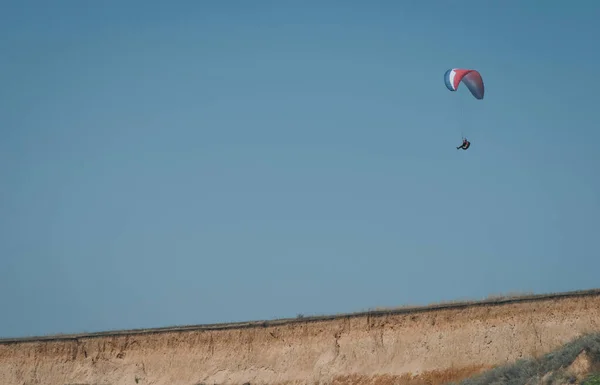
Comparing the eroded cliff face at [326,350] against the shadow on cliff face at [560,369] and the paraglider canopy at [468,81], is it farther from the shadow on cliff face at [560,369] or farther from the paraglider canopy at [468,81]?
the paraglider canopy at [468,81]

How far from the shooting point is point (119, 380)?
31.6 m

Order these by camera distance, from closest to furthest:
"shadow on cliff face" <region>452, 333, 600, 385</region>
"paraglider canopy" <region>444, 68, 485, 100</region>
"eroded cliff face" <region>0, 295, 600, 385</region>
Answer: "shadow on cliff face" <region>452, 333, 600, 385</region>, "eroded cliff face" <region>0, 295, 600, 385</region>, "paraglider canopy" <region>444, 68, 485, 100</region>

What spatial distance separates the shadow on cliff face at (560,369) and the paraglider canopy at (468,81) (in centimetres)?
1273

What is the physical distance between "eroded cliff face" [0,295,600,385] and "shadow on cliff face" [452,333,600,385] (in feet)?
10.7

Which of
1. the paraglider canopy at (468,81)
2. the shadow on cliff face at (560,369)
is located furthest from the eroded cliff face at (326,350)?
the paraglider canopy at (468,81)

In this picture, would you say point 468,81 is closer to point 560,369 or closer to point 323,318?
point 323,318

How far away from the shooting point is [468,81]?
115 ft

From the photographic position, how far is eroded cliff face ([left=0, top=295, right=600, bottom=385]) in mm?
27859

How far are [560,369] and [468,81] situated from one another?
50.0 feet

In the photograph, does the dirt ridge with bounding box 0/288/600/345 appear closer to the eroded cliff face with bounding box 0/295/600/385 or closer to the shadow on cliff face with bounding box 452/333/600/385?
the eroded cliff face with bounding box 0/295/600/385

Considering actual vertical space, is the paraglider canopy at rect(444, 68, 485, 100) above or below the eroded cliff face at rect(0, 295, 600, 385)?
above

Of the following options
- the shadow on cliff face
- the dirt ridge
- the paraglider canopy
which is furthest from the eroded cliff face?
the paraglider canopy

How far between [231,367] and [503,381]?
1021 centimetres

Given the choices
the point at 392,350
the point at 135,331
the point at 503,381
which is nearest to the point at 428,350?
the point at 392,350
